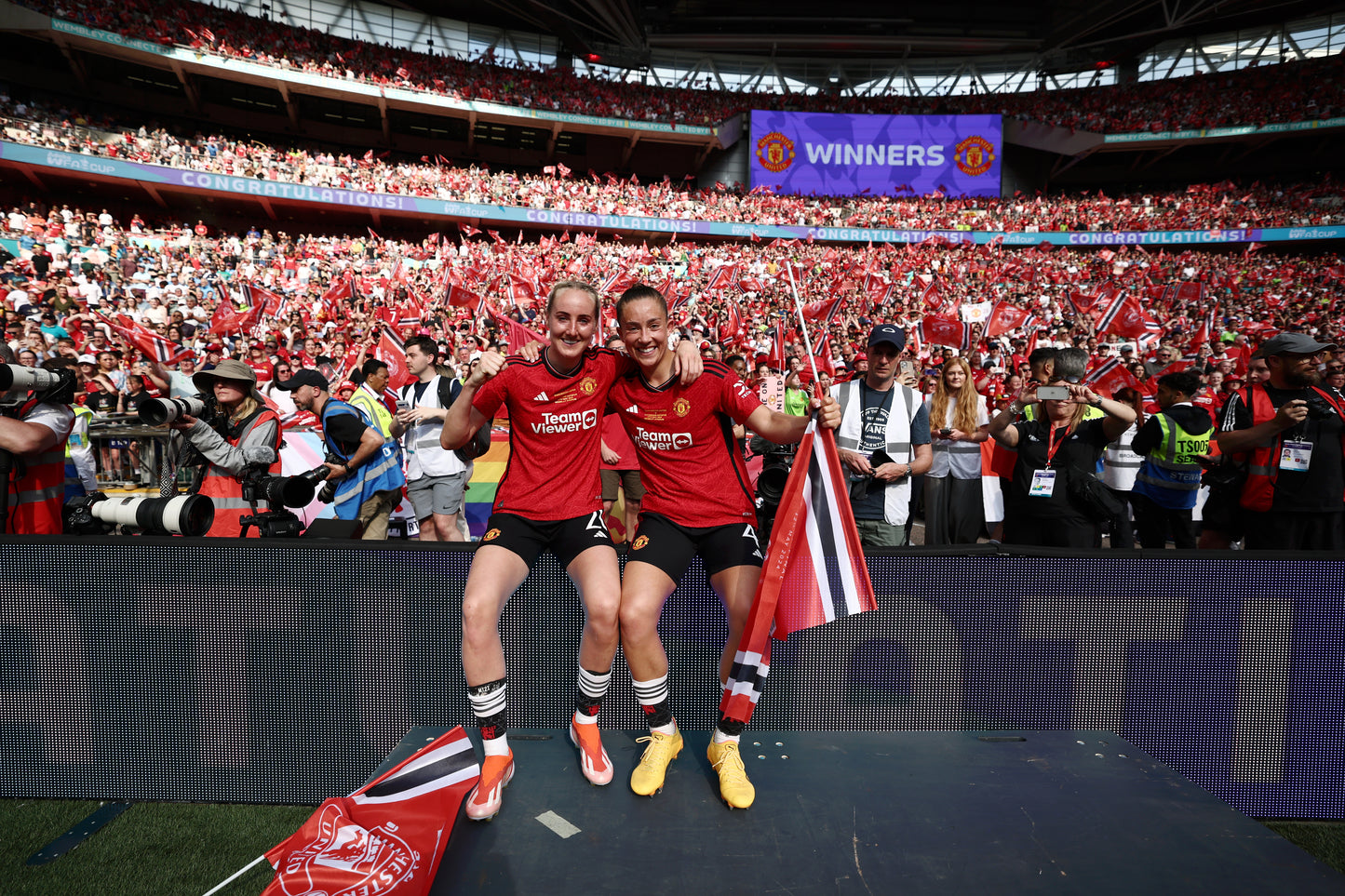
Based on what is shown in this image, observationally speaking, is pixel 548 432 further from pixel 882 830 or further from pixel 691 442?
pixel 882 830

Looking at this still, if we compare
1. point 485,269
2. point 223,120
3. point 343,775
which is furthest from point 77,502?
point 223,120

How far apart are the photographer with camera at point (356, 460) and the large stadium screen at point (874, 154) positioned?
118ft

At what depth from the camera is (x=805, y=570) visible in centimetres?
279

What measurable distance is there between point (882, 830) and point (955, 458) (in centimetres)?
438

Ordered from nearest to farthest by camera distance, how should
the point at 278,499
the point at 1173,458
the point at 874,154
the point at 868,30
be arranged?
the point at 278,499, the point at 1173,458, the point at 874,154, the point at 868,30

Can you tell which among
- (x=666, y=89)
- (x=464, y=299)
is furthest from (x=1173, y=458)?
(x=666, y=89)

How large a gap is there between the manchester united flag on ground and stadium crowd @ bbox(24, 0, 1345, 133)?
114 ft

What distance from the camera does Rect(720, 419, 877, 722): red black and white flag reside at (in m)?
2.70

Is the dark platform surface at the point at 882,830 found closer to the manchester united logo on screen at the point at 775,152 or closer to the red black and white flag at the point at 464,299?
the red black and white flag at the point at 464,299

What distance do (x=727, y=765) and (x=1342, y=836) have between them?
2712 millimetres

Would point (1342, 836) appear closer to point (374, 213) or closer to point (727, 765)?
point (727, 765)

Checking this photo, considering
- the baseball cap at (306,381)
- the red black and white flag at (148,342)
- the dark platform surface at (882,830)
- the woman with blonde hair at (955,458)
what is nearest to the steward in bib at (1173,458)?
the woman with blonde hair at (955,458)

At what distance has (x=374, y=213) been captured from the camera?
3130 centimetres

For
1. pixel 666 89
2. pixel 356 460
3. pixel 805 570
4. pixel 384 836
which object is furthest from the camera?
pixel 666 89
